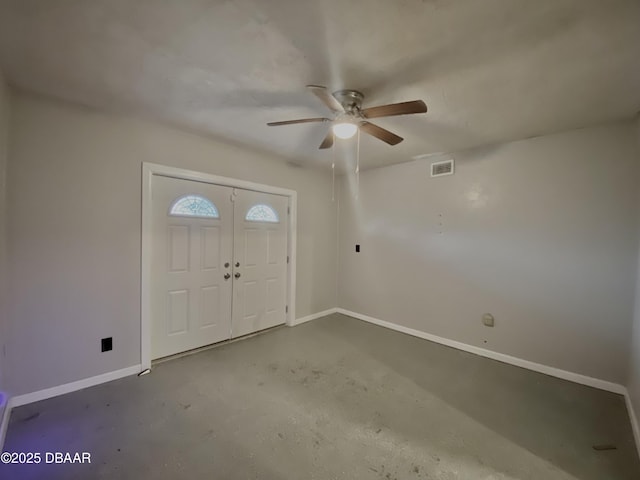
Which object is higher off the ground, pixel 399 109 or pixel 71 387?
pixel 399 109

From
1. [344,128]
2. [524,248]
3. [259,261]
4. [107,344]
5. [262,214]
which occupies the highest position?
[344,128]

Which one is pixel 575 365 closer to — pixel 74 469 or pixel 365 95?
pixel 365 95

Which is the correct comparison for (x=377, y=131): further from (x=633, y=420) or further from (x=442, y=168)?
(x=633, y=420)

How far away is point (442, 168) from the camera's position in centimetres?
349

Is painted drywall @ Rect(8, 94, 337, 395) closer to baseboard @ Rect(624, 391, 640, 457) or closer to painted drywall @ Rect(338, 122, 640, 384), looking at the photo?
painted drywall @ Rect(338, 122, 640, 384)

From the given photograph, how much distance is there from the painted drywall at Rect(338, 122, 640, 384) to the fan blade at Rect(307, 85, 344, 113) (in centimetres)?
218

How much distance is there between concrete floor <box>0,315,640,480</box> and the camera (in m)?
1.59

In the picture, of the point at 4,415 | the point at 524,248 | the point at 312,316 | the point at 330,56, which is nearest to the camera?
the point at 330,56

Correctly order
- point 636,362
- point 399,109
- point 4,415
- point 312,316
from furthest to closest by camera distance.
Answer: point 312,316 → point 636,362 → point 4,415 → point 399,109

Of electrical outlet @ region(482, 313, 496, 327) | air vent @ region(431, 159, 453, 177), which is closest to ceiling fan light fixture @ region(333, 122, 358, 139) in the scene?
air vent @ region(431, 159, 453, 177)

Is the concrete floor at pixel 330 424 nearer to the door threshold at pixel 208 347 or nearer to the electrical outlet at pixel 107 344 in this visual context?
the door threshold at pixel 208 347

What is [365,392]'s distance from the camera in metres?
2.39

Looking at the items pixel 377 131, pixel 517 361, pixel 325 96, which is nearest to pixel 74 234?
pixel 325 96

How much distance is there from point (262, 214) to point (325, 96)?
2258 millimetres
